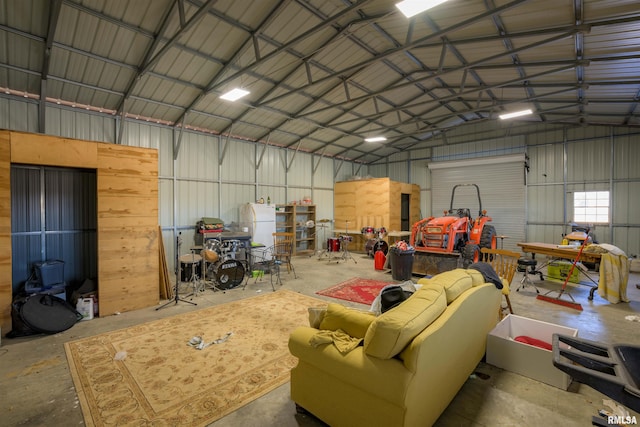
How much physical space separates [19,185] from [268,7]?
4.93 meters

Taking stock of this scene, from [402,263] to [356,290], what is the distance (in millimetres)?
1217

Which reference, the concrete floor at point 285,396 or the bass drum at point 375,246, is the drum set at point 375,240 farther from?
the concrete floor at point 285,396

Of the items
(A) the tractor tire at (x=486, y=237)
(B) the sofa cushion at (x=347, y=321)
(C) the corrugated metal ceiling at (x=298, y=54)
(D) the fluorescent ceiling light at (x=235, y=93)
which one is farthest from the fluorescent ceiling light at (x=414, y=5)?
(A) the tractor tire at (x=486, y=237)

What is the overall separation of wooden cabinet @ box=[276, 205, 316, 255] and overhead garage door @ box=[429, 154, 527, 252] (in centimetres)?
528

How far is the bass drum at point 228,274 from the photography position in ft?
18.9

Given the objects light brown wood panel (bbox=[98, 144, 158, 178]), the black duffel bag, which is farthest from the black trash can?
the black duffel bag

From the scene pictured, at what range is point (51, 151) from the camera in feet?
13.5

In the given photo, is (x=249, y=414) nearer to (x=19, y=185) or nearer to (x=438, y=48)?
(x=19, y=185)

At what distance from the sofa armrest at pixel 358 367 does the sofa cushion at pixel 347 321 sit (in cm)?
16

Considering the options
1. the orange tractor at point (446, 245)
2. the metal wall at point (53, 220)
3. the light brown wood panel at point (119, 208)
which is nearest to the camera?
the light brown wood panel at point (119, 208)

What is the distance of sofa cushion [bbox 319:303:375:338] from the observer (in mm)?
2184

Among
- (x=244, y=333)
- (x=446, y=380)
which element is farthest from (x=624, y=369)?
(x=244, y=333)

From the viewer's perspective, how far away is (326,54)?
591 centimetres

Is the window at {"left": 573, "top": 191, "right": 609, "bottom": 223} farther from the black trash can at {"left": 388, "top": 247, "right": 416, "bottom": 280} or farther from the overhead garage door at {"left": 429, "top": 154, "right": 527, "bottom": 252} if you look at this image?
the black trash can at {"left": 388, "top": 247, "right": 416, "bottom": 280}
